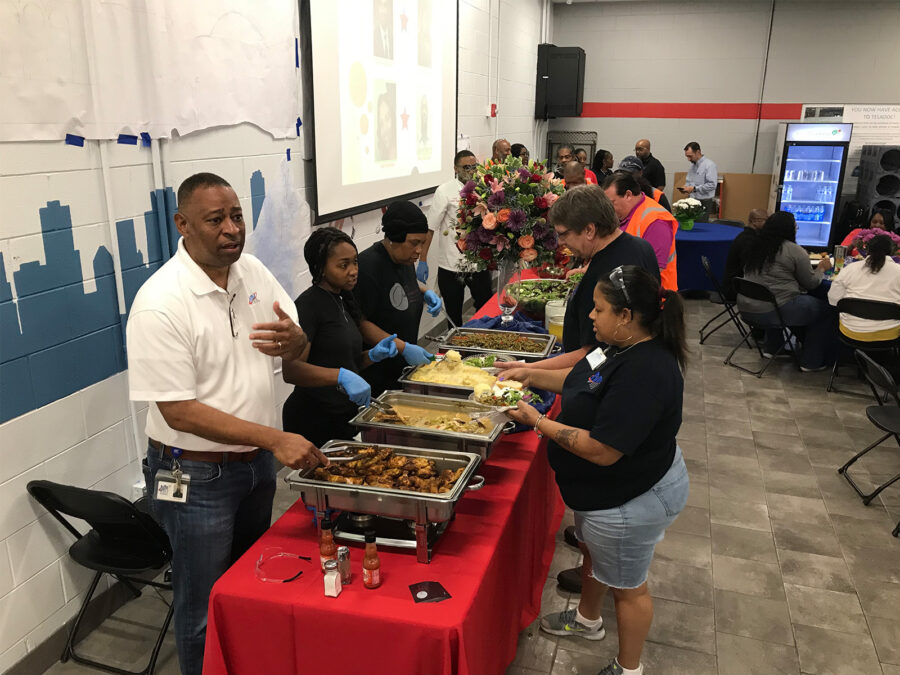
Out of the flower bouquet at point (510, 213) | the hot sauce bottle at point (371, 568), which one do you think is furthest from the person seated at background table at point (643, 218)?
the hot sauce bottle at point (371, 568)

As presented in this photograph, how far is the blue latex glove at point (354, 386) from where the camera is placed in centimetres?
227

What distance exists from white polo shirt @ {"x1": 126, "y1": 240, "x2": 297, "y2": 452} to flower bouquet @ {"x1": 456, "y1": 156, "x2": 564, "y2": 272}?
56.7 inches

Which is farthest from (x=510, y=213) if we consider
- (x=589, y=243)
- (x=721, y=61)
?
(x=721, y=61)

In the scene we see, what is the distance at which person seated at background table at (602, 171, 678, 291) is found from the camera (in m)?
3.93

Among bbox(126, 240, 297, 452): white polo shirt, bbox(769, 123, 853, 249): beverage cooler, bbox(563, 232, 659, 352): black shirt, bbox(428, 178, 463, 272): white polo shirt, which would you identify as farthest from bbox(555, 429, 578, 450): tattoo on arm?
bbox(769, 123, 853, 249): beverage cooler

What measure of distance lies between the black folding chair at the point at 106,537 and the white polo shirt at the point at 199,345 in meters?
0.48

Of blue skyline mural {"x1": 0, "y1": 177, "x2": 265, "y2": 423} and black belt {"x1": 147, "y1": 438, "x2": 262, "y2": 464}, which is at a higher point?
blue skyline mural {"x1": 0, "y1": 177, "x2": 265, "y2": 423}

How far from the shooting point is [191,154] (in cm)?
289

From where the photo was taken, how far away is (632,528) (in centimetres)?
203

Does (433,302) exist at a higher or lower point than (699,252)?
higher

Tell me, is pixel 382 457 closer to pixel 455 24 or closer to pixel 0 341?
pixel 0 341

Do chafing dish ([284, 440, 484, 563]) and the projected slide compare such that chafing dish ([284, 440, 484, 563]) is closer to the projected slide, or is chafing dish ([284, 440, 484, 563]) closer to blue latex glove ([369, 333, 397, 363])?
blue latex glove ([369, 333, 397, 363])

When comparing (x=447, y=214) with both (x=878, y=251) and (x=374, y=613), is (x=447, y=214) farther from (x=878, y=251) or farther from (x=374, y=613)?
(x=374, y=613)

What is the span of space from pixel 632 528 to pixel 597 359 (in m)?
0.52
